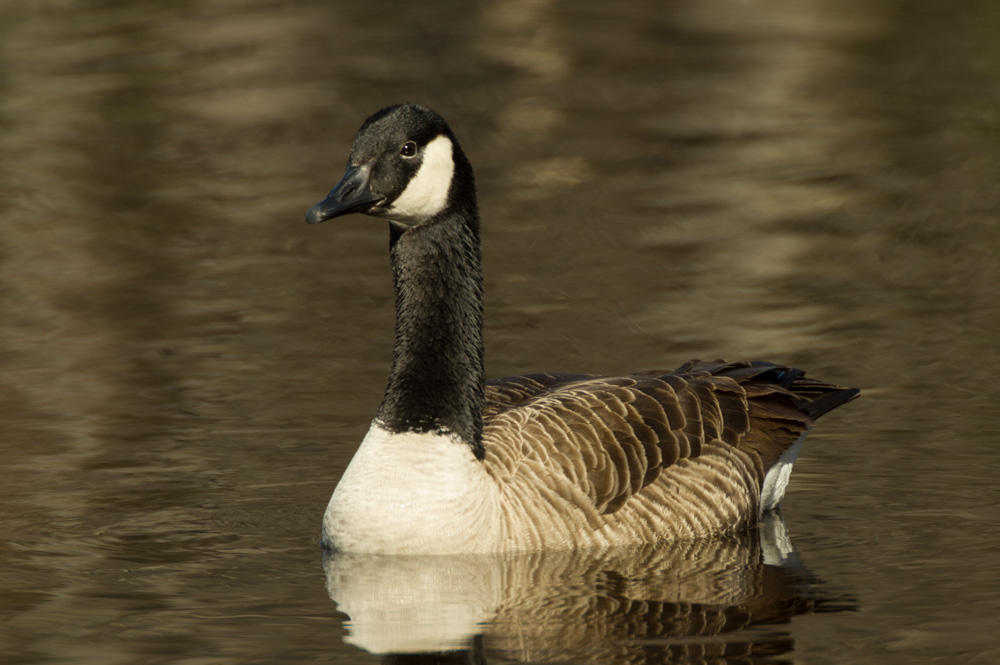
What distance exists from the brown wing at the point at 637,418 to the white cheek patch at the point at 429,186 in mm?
1416

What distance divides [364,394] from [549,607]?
470cm

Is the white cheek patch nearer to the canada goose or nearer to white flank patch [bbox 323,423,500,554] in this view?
the canada goose

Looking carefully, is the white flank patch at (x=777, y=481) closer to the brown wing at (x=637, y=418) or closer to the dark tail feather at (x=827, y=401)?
the brown wing at (x=637, y=418)

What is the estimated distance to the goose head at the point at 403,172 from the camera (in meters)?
9.23

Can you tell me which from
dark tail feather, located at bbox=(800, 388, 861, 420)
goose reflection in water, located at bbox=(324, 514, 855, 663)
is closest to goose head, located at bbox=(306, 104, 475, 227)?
goose reflection in water, located at bbox=(324, 514, 855, 663)

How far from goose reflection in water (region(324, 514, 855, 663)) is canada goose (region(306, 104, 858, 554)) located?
0.57 feet

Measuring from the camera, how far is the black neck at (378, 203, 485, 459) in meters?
9.52

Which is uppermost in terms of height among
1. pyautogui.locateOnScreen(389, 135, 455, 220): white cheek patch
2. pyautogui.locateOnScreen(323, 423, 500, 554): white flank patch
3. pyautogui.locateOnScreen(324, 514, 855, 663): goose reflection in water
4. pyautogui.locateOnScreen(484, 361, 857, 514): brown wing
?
pyautogui.locateOnScreen(389, 135, 455, 220): white cheek patch

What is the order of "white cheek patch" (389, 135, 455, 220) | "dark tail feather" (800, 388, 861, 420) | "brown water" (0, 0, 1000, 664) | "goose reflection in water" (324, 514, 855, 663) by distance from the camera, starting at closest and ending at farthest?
"goose reflection in water" (324, 514, 855, 663)
"brown water" (0, 0, 1000, 664)
"white cheek patch" (389, 135, 455, 220)
"dark tail feather" (800, 388, 861, 420)

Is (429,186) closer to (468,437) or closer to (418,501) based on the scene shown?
(468,437)

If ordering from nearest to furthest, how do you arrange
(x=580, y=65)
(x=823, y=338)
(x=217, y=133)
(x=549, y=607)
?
(x=549, y=607) < (x=823, y=338) < (x=217, y=133) < (x=580, y=65)

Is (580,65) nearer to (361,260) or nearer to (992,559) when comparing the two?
(361,260)

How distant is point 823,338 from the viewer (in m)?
14.0

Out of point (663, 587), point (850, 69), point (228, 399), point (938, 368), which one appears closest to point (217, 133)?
point (850, 69)
